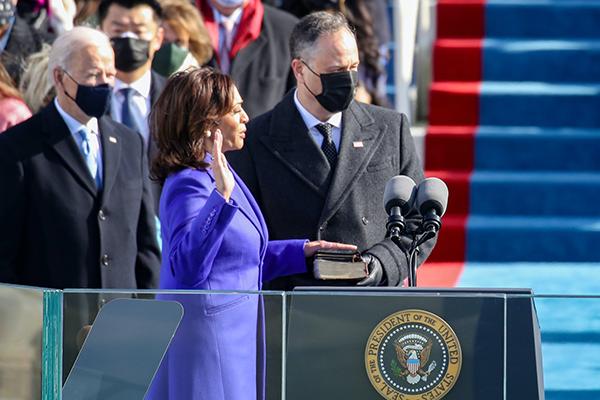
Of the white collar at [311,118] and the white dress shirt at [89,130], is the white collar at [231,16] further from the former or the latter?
the white collar at [311,118]

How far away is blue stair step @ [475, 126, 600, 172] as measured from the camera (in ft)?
29.3

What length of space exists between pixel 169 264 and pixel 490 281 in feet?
11.1

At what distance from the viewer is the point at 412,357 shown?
3842mm

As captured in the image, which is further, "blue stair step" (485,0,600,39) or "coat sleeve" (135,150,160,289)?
"blue stair step" (485,0,600,39)

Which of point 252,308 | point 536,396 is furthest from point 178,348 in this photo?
point 536,396

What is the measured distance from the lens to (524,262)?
830 cm

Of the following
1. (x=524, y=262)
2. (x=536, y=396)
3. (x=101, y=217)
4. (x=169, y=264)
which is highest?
(x=524, y=262)

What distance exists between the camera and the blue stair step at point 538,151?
894 centimetres

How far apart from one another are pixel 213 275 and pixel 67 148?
1.24 metres

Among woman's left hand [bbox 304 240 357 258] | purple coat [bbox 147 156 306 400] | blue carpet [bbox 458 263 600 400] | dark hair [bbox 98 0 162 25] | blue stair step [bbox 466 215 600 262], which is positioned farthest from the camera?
blue stair step [bbox 466 215 600 262]

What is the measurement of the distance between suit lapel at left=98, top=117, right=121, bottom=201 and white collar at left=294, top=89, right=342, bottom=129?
70 centimetres

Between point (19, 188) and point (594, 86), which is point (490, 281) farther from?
point (19, 188)

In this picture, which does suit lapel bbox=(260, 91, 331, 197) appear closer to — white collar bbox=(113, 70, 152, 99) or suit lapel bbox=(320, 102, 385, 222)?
suit lapel bbox=(320, 102, 385, 222)

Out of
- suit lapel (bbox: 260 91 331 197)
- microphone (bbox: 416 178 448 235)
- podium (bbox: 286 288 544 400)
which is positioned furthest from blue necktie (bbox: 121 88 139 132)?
podium (bbox: 286 288 544 400)
